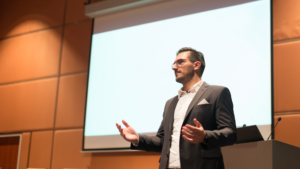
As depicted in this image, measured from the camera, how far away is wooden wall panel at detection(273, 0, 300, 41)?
305cm

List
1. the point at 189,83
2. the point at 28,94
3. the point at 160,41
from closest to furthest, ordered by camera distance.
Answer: the point at 189,83
the point at 160,41
the point at 28,94

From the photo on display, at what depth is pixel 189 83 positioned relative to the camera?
216cm

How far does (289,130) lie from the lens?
282cm

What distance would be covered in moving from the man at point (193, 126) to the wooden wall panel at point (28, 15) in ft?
10.2

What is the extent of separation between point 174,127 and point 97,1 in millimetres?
2994

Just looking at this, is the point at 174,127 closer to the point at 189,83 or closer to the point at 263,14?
the point at 189,83

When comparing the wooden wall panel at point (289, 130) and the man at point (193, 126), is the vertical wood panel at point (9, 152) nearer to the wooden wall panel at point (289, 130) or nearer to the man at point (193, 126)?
the man at point (193, 126)

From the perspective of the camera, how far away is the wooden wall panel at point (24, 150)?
4.32m

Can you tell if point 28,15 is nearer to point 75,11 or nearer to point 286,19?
point 75,11

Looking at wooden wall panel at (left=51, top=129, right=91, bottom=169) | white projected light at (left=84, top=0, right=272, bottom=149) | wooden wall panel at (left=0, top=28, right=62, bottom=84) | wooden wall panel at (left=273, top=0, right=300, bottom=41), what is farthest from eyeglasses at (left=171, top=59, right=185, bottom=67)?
wooden wall panel at (left=0, top=28, right=62, bottom=84)

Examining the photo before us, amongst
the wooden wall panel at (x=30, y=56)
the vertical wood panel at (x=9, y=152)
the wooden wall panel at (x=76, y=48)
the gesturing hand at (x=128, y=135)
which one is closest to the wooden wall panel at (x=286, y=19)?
the gesturing hand at (x=128, y=135)

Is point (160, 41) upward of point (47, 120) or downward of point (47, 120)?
upward

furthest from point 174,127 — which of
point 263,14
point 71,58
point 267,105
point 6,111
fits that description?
point 6,111

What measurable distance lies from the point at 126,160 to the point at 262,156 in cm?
198
